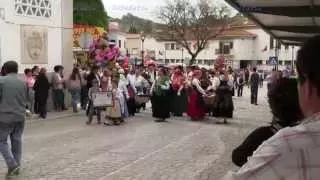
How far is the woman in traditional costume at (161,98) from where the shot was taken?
61.3 feet

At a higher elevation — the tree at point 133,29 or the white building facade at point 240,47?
the tree at point 133,29

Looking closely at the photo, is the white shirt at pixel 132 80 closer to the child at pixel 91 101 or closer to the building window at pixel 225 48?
the child at pixel 91 101

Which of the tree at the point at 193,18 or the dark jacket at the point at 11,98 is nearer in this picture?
the dark jacket at the point at 11,98

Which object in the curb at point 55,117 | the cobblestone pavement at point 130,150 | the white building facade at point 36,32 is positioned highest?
the white building facade at point 36,32

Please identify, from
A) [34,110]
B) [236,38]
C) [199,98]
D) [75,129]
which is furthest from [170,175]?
[236,38]

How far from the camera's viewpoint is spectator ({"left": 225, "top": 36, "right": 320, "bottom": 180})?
6.15 feet

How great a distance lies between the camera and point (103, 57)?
61.7ft

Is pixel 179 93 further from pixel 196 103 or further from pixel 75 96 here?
pixel 75 96

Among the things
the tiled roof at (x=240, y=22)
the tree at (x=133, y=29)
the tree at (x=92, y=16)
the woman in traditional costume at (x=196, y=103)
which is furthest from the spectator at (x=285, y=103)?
the tree at (x=133, y=29)

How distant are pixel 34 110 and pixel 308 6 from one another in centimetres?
936

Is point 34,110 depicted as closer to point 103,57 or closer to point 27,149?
point 103,57

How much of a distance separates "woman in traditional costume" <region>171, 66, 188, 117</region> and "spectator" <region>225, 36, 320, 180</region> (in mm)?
17954

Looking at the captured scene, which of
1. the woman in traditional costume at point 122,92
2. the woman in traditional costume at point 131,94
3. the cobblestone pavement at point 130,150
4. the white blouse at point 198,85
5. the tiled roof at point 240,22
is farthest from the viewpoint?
the tiled roof at point 240,22

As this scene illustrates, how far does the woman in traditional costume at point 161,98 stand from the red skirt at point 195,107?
2.47 ft
